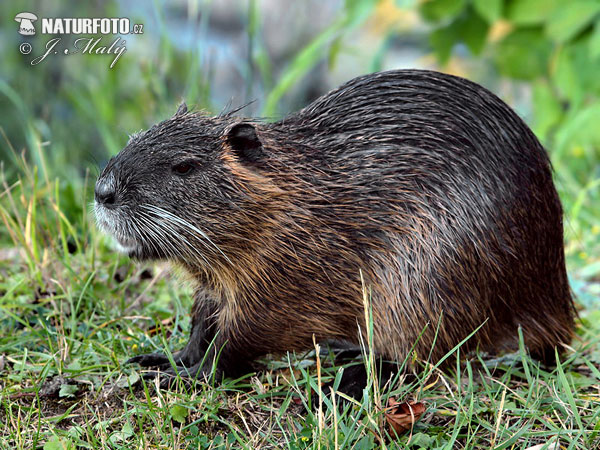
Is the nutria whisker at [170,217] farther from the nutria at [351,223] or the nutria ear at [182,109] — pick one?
the nutria ear at [182,109]

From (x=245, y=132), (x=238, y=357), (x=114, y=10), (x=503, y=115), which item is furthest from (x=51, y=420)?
(x=114, y=10)

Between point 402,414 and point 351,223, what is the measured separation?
0.69 metres

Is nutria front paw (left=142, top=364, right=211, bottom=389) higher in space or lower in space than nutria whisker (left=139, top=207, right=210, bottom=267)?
lower

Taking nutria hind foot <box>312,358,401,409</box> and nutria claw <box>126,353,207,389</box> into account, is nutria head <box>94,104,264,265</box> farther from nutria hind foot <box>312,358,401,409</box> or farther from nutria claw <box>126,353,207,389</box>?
nutria hind foot <box>312,358,401,409</box>

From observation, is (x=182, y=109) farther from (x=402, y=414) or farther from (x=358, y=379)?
(x=402, y=414)

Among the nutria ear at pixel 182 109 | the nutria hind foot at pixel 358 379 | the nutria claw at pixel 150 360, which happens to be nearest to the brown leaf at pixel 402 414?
the nutria hind foot at pixel 358 379

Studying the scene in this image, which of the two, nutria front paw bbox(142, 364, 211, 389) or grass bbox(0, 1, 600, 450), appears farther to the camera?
nutria front paw bbox(142, 364, 211, 389)

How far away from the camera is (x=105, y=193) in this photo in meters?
2.45

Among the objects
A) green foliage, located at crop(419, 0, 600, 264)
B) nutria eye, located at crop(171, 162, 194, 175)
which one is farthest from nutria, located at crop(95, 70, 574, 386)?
green foliage, located at crop(419, 0, 600, 264)

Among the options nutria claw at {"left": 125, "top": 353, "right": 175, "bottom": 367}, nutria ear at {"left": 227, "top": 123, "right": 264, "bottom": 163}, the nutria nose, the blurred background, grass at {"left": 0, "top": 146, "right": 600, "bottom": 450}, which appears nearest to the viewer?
grass at {"left": 0, "top": 146, "right": 600, "bottom": 450}

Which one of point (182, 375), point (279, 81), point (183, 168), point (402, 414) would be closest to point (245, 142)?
point (183, 168)

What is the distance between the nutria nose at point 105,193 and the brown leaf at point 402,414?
44.3 inches

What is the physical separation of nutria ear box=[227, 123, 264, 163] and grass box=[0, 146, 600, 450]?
28.2 inches

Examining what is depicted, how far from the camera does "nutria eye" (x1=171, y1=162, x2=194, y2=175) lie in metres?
2.52
